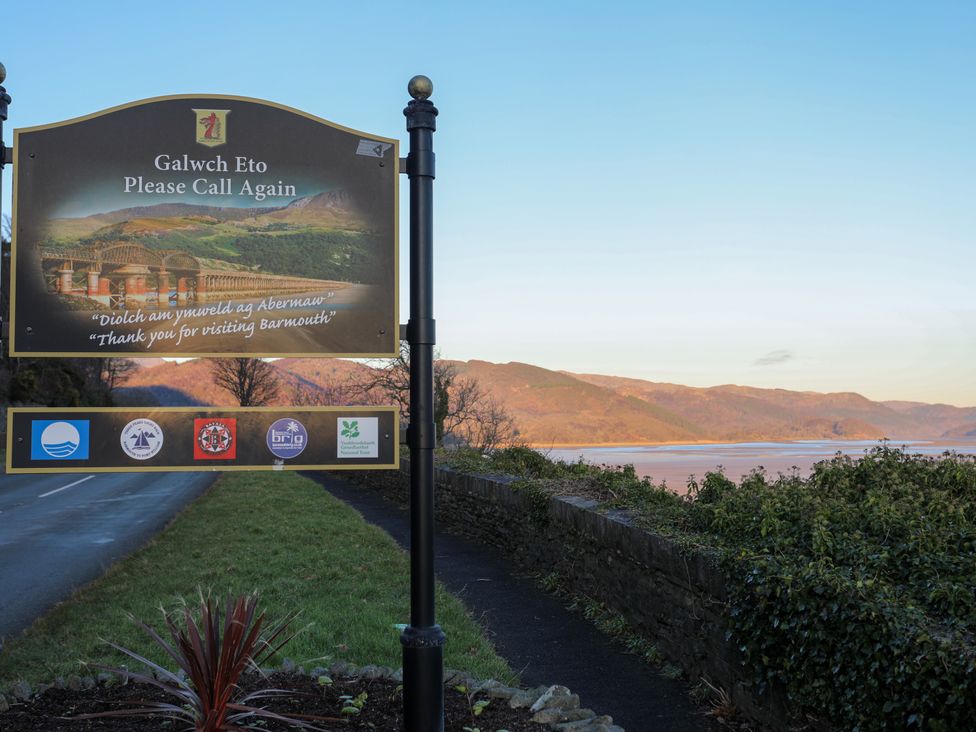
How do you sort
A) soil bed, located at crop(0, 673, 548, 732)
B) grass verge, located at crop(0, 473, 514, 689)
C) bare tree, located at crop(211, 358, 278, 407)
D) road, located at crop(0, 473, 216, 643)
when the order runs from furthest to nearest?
bare tree, located at crop(211, 358, 278, 407) → road, located at crop(0, 473, 216, 643) → grass verge, located at crop(0, 473, 514, 689) → soil bed, located at crop(0, 673, 548, 732)

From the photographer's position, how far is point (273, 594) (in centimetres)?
775

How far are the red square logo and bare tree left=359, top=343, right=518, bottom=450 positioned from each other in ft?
56.6

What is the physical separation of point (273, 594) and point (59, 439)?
3.83 meters

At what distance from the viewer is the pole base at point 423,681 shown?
153 inches

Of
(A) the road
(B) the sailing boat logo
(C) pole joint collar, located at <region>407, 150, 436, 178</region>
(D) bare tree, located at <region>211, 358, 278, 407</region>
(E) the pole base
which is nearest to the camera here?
(E) the pole base

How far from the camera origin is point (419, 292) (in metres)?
4.16

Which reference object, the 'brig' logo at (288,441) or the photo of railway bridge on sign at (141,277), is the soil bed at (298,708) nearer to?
the 'brig' logo at (288,441)

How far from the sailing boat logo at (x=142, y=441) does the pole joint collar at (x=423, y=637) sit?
1657mm

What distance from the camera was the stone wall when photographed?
4.95 metres

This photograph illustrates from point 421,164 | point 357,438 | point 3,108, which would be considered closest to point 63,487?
point 3,108

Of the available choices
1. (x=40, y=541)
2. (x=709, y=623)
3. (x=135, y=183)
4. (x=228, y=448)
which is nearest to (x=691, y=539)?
(x=709, y=623)

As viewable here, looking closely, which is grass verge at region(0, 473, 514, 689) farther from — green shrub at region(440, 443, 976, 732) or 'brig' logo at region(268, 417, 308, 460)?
green shrub at region(440, 443, 976, 732)

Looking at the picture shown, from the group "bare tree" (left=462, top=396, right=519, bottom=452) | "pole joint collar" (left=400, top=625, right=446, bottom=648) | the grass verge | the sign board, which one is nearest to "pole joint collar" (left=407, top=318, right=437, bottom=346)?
the sign board

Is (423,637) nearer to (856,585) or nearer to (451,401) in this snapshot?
(856,585)
